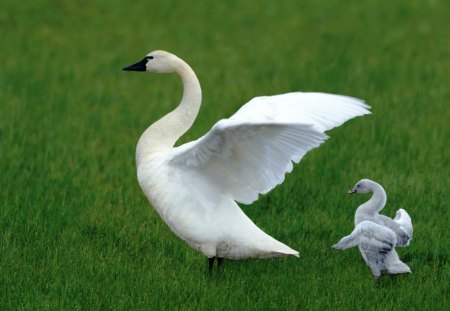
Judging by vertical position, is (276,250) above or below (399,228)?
below

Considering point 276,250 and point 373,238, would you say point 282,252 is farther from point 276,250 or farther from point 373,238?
point 373,238

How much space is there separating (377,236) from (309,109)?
1.02m

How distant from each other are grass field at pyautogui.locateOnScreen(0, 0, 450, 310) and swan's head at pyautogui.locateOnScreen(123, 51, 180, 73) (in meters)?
1.32

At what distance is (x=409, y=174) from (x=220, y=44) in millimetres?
6755

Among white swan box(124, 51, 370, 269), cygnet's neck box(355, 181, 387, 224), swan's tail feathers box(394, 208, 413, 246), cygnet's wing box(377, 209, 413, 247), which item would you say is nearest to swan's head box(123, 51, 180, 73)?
white swan box(124, 51, 370, 269)

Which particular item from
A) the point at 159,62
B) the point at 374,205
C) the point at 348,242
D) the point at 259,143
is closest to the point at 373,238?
the point at 348,242

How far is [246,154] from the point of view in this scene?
6430 millimetres

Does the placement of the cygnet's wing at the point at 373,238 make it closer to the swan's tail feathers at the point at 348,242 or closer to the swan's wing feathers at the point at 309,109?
the swan's tail feathers at the point at 348,242

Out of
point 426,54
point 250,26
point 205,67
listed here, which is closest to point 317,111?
point 205,67

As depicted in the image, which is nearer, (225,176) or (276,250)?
(276,250)

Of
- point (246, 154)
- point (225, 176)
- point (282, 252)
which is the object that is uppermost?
point (246, 154)

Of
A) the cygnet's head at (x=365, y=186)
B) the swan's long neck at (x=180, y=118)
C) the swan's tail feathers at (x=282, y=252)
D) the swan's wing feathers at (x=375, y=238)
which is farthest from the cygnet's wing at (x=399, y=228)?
the swan's long neck at (x=180, y=118)

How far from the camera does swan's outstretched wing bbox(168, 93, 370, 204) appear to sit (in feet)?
19.6

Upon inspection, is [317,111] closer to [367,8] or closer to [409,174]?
[409,174]
